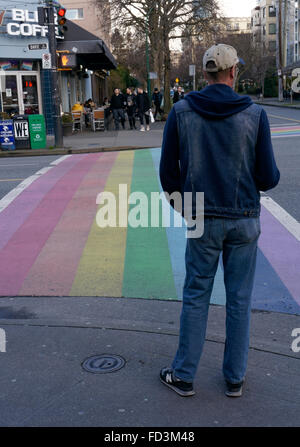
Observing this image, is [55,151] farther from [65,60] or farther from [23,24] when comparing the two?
[23,24]

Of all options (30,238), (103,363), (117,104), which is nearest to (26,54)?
(117,104)

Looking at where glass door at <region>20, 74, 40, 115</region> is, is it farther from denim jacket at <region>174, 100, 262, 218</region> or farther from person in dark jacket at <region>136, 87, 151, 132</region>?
denim jacket at <region>174, 100, 262, 218</region>

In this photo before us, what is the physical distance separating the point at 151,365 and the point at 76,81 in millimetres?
33048

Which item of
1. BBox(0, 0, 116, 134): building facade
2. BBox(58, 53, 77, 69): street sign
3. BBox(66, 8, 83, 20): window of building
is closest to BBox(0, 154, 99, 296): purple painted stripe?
BBox(58, 53, 77, 69): street sign

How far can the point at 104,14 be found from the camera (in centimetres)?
3394

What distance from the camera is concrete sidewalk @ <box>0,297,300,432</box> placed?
124 inches

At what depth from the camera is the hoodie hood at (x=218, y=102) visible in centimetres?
301

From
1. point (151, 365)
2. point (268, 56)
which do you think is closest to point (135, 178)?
point (151, 365)

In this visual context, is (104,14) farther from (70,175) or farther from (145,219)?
(145,219)

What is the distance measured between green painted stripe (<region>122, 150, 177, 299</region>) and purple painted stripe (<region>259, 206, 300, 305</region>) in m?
1.11

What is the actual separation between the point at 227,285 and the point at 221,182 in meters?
0.61

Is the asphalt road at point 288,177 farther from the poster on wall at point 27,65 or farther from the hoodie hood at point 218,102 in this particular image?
the poster on wall at point 27,65

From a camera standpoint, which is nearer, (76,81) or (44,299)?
(44,299)

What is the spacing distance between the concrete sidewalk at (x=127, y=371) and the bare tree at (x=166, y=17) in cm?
2954
